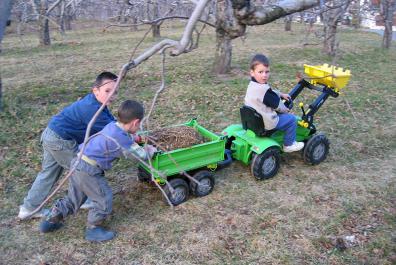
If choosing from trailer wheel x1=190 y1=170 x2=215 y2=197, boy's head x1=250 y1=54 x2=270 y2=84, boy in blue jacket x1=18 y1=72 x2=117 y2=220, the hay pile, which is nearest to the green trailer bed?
trailer wheel x1=190 y1=170 x2=215 y2=197

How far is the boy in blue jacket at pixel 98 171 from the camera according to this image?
3383 millimetres

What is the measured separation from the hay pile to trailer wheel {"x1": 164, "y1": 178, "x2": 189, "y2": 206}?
0.34m

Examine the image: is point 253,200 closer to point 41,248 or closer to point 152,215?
point 152,215

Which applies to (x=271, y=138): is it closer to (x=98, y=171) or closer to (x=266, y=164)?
(x=266, y=164)

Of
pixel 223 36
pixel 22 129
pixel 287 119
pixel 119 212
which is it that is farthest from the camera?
pixel 223 36

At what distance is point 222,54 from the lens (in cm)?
873

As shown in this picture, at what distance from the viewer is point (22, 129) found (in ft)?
19.9

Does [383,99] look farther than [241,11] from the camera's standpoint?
Yes

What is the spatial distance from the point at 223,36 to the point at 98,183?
18.8 ft

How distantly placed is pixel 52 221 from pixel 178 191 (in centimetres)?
123

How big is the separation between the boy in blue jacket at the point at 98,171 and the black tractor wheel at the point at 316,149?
2076 mm

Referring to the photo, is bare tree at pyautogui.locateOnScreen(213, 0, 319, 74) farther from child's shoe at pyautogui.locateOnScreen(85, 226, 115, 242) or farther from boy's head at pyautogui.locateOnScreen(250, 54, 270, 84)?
child's shoe at pyautogui.locateOnScreen(85, 226, 115, 242)

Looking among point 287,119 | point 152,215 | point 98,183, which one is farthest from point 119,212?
point 287,119

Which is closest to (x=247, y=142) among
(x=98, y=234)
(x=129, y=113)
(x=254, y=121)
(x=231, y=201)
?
(x=254, y=121)
